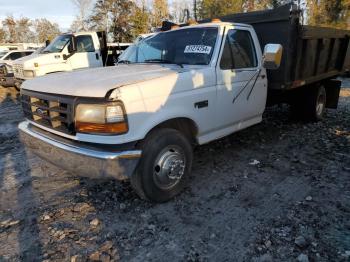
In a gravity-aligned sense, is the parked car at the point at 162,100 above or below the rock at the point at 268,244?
above

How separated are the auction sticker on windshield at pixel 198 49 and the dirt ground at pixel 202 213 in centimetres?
166

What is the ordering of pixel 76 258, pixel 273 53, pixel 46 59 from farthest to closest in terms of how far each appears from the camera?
pixel 46 59 → pixel 273 53 → pixel 76 258

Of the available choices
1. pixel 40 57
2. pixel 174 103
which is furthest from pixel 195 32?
pixel 40 57

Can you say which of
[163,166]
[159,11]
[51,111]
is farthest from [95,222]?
[159,11]

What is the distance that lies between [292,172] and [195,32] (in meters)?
2.37

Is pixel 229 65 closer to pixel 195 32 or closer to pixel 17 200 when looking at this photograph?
pixel 195 32

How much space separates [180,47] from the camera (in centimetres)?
424

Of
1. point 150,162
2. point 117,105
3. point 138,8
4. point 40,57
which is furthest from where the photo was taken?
point 138,8

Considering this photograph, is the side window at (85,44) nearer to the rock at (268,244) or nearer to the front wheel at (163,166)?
the front wheel at (163,166)

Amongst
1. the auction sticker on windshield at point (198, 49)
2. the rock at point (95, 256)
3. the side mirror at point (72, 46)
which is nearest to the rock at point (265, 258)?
the rock at point (95, 256)

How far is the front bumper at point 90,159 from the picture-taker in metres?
2.96

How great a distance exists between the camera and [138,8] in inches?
1303

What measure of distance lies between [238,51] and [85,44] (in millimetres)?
7461

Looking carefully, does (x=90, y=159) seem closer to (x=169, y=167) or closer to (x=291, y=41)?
(x=169, y=167)
